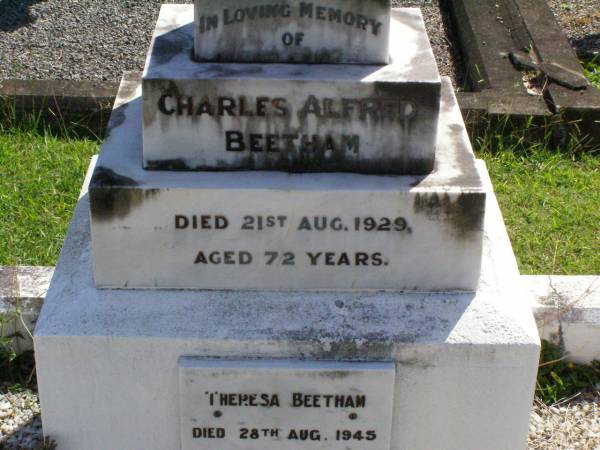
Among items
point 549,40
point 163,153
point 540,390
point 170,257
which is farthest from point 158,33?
point 549,40

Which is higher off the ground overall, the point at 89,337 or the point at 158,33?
the point at 158,33

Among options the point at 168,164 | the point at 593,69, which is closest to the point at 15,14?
the point at 593,69

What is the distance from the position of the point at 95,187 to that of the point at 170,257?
1.07 feet

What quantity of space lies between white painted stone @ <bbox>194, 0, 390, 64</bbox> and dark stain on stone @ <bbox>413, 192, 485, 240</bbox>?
46 centimetres

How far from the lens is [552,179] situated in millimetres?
5414

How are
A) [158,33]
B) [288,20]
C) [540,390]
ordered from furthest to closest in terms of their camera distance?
[540,390] → [158,33] → [288,20]

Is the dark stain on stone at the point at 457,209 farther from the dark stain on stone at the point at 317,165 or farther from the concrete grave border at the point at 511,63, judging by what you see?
the concrete grave border at the point at 511,63

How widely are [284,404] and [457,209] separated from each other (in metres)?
0.82

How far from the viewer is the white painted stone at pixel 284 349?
3.26m

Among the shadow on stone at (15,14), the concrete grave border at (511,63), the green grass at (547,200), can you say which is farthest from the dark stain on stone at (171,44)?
the shadow on stone at (15,14)

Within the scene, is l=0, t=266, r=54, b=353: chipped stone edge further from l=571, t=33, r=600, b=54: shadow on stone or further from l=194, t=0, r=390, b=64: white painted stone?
l=571, t=33, r=600, b=54: shadow on stone

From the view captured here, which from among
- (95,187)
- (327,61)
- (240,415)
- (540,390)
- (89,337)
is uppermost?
(327,61)

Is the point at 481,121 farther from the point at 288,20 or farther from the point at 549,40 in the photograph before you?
the point at 288,20

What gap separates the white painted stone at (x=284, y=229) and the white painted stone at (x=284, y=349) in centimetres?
7
